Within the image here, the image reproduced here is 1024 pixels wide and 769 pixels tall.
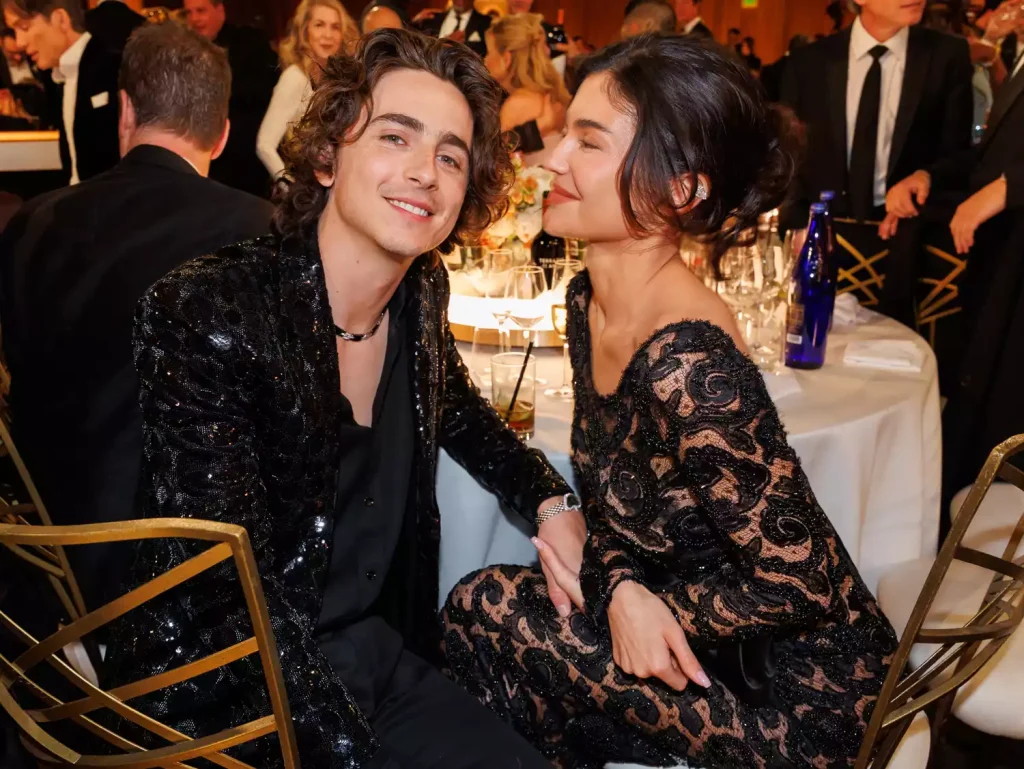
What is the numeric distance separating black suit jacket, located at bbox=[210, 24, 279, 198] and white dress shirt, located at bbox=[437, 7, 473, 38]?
1321 mm

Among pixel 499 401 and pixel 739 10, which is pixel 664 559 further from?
pixel 739 10

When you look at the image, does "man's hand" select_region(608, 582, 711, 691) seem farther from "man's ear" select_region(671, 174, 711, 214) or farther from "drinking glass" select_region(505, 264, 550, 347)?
"drinking glass" select_region(505, 264, 550, 347)

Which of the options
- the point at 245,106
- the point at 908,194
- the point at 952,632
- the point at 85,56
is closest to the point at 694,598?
the point at 952,632

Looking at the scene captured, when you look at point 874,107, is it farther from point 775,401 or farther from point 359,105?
point 359,105

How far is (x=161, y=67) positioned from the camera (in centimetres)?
246

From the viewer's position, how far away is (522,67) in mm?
4766

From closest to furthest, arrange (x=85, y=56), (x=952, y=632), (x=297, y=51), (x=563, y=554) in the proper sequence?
1. (x=952, y=632)
2. (x=563, y=554)
3. (x=85, y=56)
4. (x=297, y=51)

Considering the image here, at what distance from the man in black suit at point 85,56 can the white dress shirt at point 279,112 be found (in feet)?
2.47

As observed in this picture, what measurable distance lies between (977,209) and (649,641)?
265 centimetres

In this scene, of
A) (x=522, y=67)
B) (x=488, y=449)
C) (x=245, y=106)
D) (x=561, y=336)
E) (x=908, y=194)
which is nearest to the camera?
(x=488, y=449)

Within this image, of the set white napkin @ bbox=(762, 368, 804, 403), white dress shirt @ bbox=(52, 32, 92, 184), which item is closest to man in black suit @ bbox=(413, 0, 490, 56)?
white dress shirt @ bbox=(52, 32, 92, 184)

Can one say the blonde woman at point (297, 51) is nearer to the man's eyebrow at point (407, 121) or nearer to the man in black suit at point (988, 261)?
the man in black suit at point (988, 261)

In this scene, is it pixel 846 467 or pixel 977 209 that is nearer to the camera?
pixel 846 467

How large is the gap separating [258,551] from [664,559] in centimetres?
65
